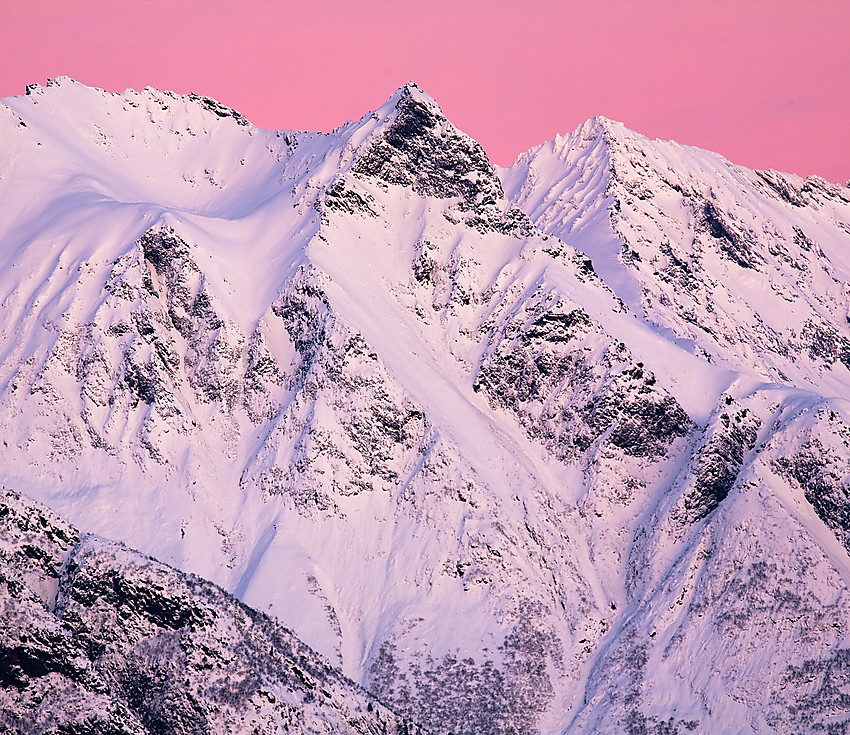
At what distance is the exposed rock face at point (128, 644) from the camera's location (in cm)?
10875

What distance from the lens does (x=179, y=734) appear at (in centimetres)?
11525

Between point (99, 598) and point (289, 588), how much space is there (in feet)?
258

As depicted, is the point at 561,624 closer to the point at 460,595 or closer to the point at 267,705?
the point at 460,595

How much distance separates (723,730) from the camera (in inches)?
7441

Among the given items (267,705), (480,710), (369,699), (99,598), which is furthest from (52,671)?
(480,710)

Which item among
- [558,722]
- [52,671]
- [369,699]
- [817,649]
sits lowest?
[52,671]

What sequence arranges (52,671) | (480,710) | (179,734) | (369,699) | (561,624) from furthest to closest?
(561,624)
(480,710)
(369,699)
(179,734)
(52,671)

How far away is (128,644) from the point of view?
117750 mm

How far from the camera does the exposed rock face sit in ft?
357

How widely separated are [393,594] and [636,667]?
1235 inches

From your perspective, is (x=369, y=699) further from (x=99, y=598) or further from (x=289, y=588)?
(x=289, y=588)

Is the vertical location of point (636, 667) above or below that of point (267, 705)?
above

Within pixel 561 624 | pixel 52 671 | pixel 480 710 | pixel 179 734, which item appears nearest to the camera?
pixel 52 671

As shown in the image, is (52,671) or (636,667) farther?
(636,667)
